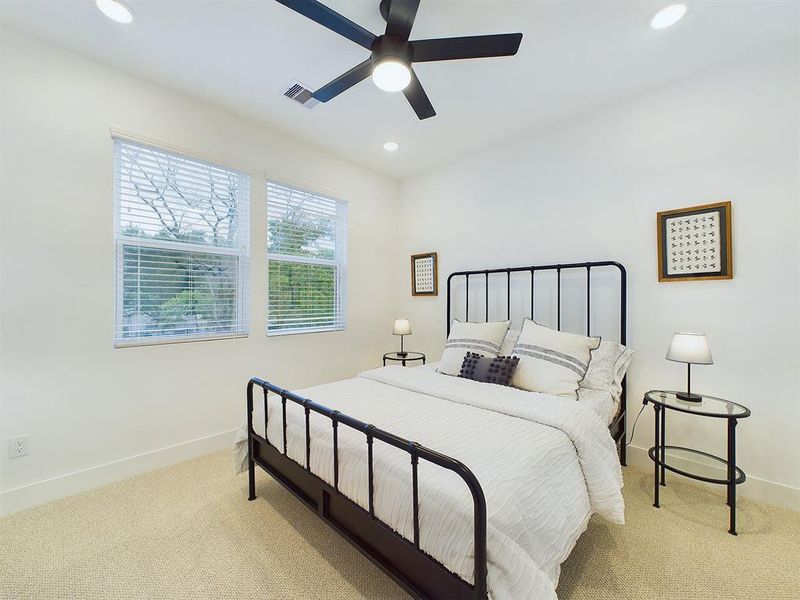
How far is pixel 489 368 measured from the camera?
2.40 meters

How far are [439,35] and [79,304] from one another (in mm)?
2736

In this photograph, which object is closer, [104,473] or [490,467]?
[490,467]

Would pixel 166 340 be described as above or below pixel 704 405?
above

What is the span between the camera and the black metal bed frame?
1.00 m

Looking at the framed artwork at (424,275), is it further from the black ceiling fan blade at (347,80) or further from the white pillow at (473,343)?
the black ceiling fan blade at (347,80)

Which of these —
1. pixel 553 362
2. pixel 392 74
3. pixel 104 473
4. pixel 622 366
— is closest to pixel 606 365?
pixel 622 366

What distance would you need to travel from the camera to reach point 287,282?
10.6 feet

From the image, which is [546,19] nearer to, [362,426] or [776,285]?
[776,285]

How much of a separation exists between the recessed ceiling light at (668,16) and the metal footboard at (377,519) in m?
2.43

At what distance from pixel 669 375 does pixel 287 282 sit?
125 inches

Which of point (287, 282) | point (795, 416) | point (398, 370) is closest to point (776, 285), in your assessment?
point (795, 416)

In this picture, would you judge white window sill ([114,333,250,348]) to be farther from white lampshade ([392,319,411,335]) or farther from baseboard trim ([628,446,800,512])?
baseboard trim ([628,446,800,512])

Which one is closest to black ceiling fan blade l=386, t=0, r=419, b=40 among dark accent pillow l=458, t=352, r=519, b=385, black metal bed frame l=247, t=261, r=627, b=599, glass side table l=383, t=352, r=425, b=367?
black metal bed frame l=247, t=261, r=627, b=599

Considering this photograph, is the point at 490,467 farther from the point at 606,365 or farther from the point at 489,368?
the point at 606,365
